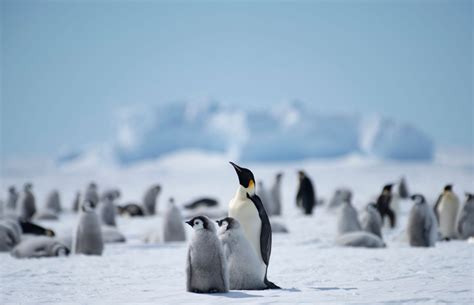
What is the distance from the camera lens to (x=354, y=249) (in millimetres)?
7320

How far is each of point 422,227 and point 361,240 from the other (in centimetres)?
71

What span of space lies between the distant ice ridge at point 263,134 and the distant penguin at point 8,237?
98.4 feet

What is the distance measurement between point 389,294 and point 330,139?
34571 millimetres

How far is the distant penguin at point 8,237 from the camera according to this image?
306 inches

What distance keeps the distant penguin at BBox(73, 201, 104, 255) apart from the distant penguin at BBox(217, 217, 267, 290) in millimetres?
3194

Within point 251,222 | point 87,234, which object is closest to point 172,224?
point 87,234

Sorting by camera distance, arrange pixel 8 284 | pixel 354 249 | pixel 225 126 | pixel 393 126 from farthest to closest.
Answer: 1. pixel 225 126
2. pixel 393 126
3. pixel 354 249
4. pixel 8 284

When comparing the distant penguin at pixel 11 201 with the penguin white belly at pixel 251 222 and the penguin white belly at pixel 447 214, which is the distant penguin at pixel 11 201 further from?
the penguin white belly at pixel 251 222

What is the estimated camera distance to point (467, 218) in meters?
8.12

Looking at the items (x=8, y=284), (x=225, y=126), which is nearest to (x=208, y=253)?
(x=8, y=284)

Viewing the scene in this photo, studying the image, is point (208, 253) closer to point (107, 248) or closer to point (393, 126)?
point (107, 248)

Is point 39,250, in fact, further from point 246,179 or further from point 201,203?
point 201,203

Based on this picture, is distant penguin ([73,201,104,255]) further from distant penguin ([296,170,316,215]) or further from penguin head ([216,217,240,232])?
distant penguin ([296,170,316,215])

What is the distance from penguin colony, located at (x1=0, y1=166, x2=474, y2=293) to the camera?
436 centimetres
